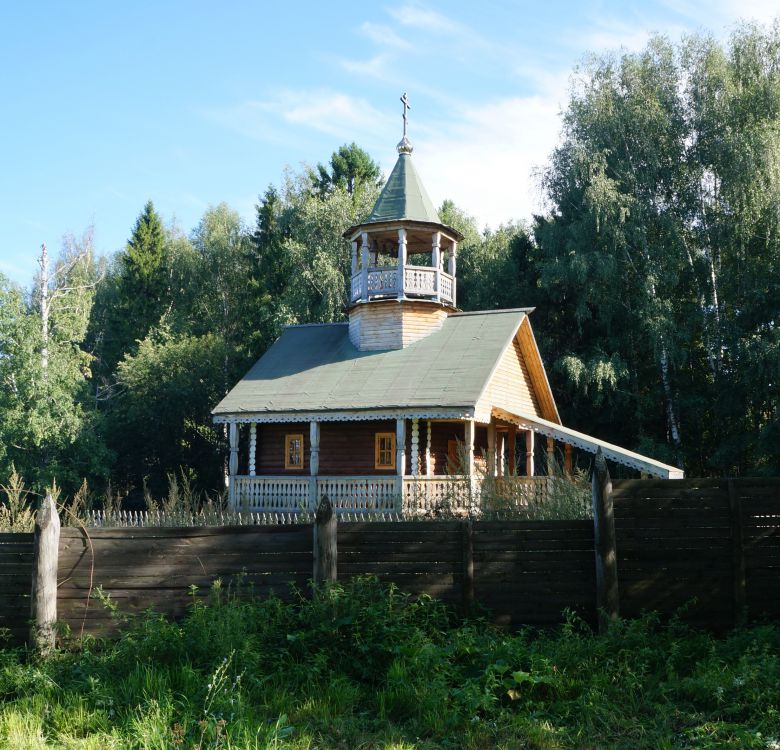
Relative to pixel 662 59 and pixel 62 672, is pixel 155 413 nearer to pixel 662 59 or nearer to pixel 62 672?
pixel 662 59

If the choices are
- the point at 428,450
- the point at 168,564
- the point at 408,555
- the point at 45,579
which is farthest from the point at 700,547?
the point at 428,450

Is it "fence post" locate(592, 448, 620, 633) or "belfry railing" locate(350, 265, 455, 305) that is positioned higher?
"belfry railing" locate(350, 265, 455, 305)

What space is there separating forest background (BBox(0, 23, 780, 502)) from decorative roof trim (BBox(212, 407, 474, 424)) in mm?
9675

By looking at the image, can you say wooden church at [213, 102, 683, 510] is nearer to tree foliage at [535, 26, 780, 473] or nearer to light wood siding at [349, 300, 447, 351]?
light wood siding at [349, 300, 447, 351]

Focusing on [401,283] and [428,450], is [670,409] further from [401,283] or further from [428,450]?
[401,283]

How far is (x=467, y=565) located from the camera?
8.13m

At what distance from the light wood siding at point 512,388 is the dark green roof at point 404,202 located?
4912 mm

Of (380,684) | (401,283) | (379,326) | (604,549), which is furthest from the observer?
(379,326)

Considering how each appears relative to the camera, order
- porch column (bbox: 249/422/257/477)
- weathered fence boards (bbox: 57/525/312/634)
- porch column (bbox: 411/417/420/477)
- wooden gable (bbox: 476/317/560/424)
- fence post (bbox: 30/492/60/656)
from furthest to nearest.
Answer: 1. porch column (bbox: 249/422/257/477)
2. wooden gable (bbox: 476/317/560/424)
3. porch column (bbox: 411/417/420/477)
4. weathered fence boards (bbox: 57/525/312/634)
5. fence post (bbox: 30/492/60/656)

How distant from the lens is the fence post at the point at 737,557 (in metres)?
8.10

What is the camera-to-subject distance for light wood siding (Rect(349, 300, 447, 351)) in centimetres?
2400

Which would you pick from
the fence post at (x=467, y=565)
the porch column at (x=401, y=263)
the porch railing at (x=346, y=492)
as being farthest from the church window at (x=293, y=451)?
the fence post at (x=467, y=565)

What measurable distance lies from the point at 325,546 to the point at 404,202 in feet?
59.7

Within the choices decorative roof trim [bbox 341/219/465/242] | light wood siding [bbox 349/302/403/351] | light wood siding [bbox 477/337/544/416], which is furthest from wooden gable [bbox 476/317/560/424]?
decorative roof trim [bbox 341/219/465/242]
